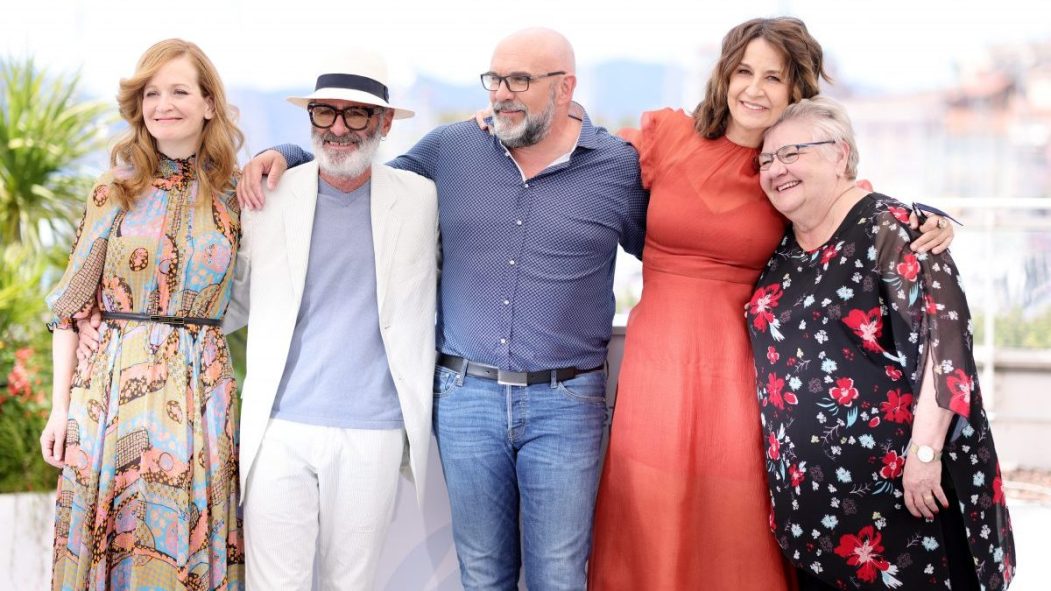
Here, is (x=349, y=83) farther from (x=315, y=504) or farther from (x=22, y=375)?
(x=22, y=375)

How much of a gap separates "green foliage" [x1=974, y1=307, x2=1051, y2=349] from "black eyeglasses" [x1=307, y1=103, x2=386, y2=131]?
4.76 meters

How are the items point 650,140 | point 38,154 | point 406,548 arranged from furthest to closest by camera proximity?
point 38,154 → point 406,548 → point 650,140

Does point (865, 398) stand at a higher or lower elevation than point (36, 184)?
lower

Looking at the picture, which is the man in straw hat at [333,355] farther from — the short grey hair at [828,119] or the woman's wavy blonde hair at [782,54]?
the short grey hair at [828,119]

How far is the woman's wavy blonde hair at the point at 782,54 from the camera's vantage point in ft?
8.20

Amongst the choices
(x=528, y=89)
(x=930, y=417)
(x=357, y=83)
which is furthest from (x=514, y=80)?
(x=930, y=417)

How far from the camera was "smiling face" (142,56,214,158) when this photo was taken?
2.39m

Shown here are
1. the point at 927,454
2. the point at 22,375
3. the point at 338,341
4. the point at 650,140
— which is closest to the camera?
the point at 927,454

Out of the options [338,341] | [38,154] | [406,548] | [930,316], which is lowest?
[406,548]

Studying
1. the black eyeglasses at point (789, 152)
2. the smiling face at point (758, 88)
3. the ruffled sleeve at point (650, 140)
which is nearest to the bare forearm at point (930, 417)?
the black eyeglasses at point (789, 152)

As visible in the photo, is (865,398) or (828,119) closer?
(865,398)

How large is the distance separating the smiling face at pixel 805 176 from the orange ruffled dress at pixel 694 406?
0.15 metres

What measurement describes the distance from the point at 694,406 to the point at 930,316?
1.98 ft

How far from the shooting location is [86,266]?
236 centimetres
